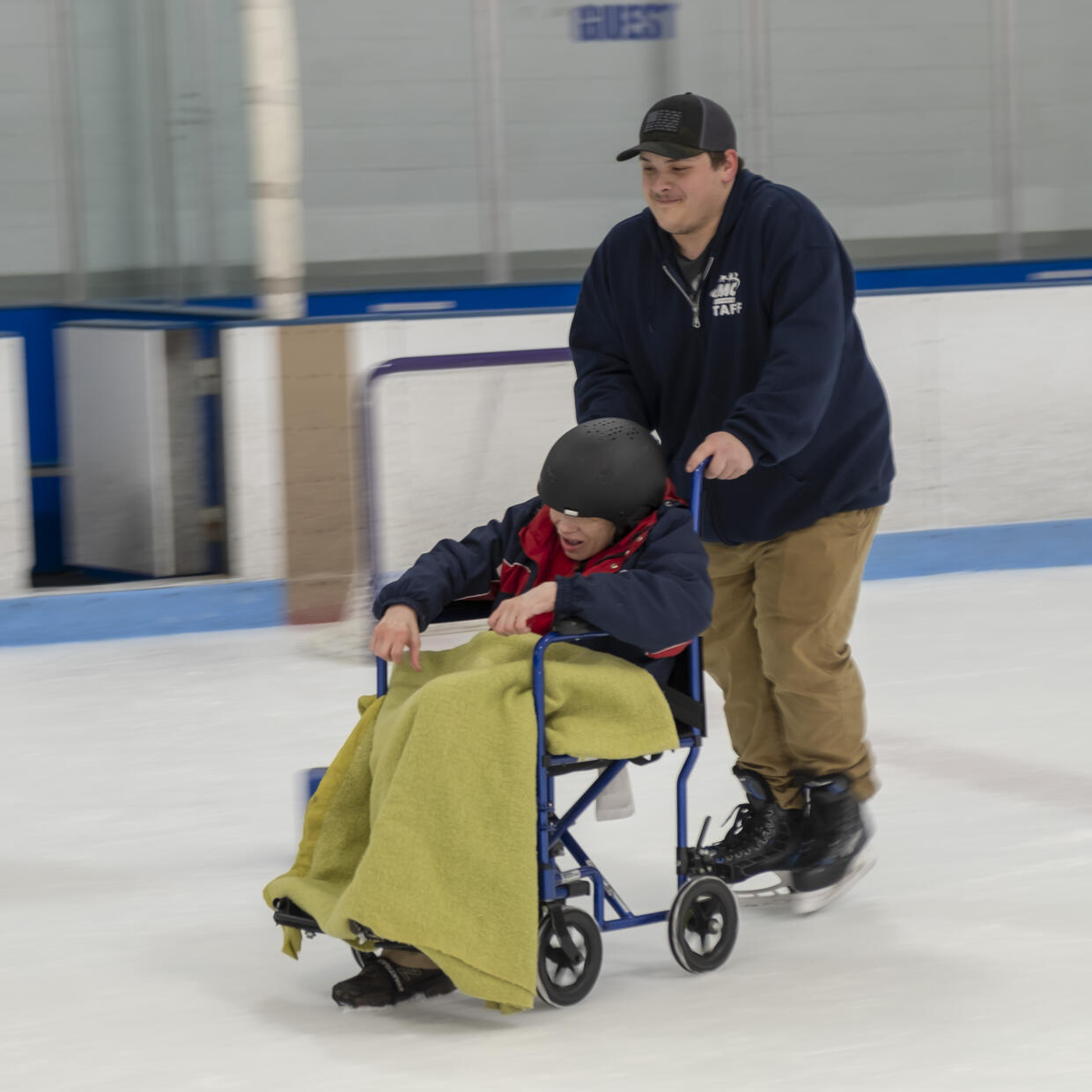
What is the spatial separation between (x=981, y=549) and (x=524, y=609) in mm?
4821

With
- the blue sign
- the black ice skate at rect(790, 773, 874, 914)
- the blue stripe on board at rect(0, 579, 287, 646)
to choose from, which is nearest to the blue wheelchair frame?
the black ice skate at rect(790, 773, 874, 914)

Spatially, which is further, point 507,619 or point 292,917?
point 292,917

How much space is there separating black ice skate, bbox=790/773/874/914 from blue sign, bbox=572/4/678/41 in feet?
20.1

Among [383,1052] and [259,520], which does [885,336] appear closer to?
[259,520]

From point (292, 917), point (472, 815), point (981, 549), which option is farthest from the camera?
point (981, 549)

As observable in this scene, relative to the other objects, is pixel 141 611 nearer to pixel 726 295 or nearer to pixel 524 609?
pixel 726 295

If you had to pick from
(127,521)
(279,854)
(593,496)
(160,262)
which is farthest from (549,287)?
(593,496)

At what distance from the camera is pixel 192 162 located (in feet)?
24.4

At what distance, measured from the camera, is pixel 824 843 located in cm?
338

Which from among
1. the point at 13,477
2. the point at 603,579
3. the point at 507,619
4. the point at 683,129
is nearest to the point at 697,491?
the point at 603,579

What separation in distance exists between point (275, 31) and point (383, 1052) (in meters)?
4.58

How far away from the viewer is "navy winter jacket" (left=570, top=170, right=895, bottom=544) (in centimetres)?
306

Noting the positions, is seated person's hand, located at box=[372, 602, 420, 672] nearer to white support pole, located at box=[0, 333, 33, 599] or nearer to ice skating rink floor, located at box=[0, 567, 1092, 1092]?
ice skating rink floor, located at box=[0, 567, 1092, 1092]

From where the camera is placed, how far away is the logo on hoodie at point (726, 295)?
124 inches
